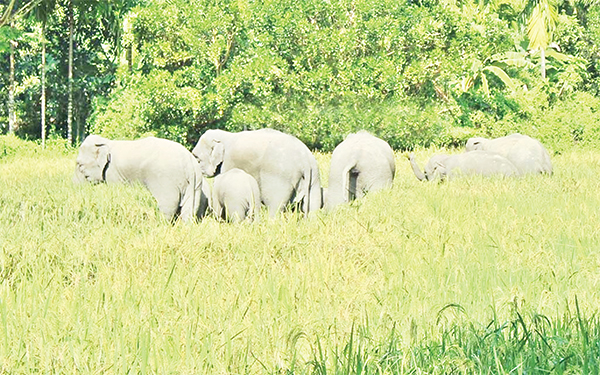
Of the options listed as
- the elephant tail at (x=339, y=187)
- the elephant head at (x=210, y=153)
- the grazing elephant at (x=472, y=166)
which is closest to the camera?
the elephant head at (x=210, y=153)

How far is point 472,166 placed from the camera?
418 inches

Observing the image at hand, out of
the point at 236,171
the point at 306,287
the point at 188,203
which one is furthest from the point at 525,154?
the point at 306,287

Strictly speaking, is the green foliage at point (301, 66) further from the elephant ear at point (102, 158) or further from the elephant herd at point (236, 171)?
the elephant ear at point (102, 158)

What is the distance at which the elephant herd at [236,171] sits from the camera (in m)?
7.62

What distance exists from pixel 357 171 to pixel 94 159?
3.06 metres

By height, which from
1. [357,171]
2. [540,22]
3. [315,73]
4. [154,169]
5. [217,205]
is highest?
[540,22]

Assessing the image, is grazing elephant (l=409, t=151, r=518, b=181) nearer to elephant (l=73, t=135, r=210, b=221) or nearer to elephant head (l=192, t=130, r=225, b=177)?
elephant head (l=192, t=130, r=225, b=177)

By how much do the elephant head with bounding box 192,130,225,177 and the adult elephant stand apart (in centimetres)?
1

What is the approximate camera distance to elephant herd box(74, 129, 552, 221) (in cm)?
762

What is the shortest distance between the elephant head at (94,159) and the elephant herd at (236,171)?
0.03 ft

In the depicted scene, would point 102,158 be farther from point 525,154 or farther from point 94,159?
point 525,154

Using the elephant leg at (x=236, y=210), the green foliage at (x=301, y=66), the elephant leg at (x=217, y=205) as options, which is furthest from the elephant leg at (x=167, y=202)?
the green foliage at (x=301, y=66)

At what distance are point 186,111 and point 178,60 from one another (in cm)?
126

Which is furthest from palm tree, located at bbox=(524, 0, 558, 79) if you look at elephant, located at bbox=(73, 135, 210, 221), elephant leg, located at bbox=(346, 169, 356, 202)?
elephant, located at bbox=(73, 135, 210, 221)
